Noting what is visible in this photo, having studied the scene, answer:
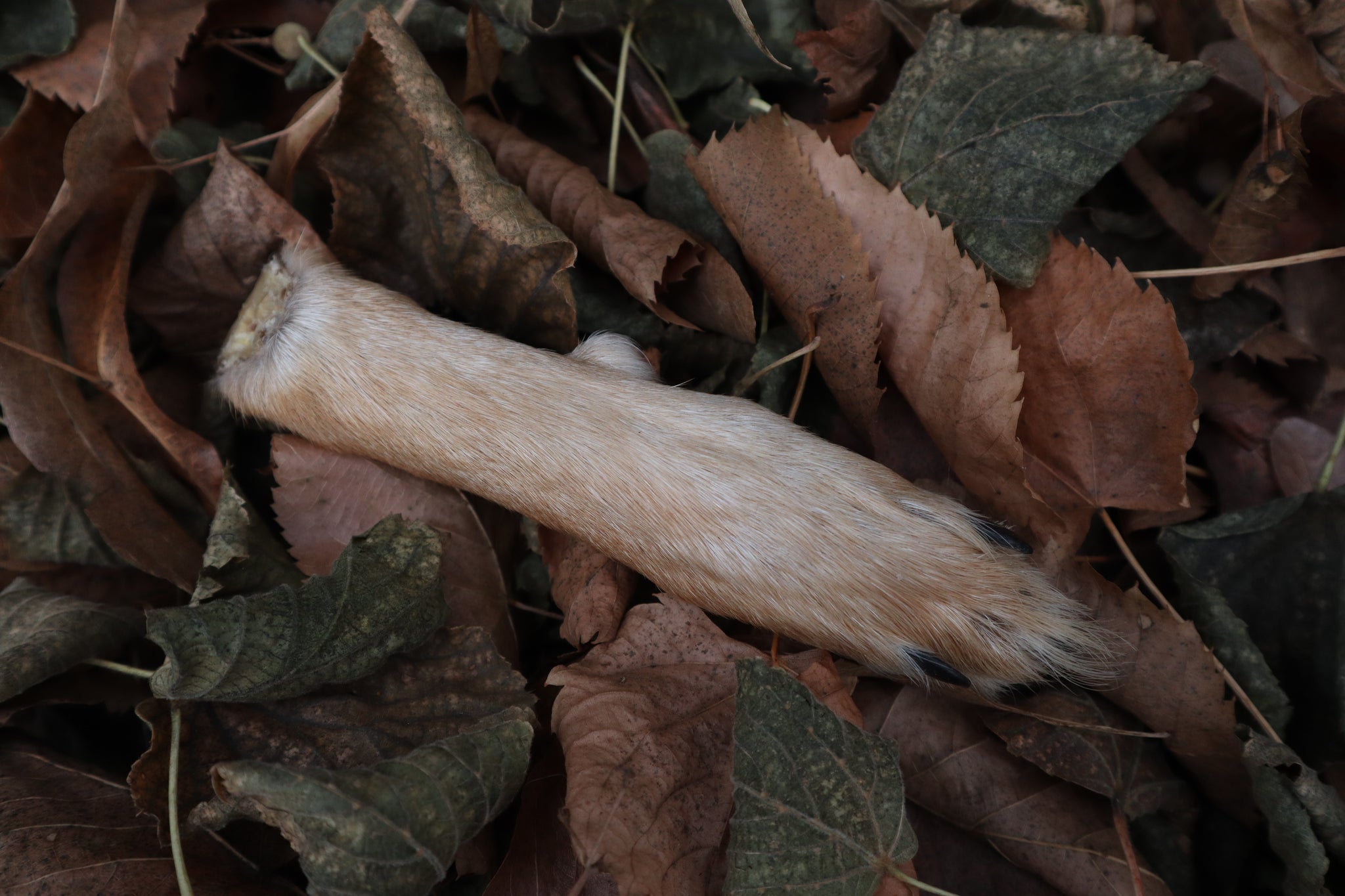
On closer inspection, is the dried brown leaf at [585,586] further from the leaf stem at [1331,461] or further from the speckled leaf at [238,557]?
the leaf stem at [1331,461]

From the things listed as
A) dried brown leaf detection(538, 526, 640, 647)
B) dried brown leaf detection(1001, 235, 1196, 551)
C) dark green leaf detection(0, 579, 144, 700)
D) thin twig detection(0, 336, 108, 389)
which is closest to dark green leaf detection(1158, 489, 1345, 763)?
dried brown leaf detection(1001, 235, 1196, 551)

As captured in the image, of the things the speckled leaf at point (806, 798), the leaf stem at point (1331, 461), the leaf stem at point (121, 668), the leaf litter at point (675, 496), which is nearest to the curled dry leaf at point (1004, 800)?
the leaf litter at point (675, 496)

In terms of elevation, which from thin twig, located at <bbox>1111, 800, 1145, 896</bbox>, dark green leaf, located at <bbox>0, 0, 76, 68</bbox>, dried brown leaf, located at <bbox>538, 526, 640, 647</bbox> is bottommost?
thin twig, located at <bbox>1111, 800, 1145, 896</bbox>

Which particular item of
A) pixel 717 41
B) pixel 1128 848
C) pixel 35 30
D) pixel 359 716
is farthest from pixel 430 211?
pixel 1128 848

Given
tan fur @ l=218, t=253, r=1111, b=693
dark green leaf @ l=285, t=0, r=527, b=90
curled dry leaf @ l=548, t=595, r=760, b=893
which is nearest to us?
curled dry leaf @ l=548, t=595, r=760, b=893

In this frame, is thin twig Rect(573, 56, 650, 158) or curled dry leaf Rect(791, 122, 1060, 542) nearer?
curled dry leaf Rect(791, 122, 1060, 542)

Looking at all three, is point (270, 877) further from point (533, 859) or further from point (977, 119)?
point (977, 119)

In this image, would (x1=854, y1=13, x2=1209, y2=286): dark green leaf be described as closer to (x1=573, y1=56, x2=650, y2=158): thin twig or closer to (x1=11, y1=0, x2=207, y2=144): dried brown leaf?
(x1=573, y1=56, x2=650, y2=158): thin twig
